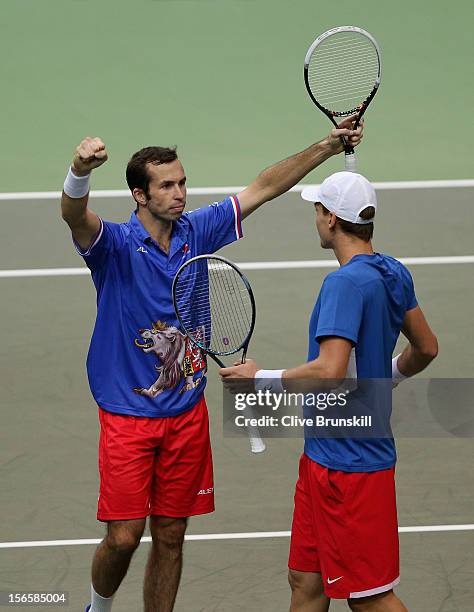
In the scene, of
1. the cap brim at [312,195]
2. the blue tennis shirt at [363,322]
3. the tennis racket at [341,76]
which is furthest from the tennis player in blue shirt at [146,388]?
the tennis racket at [341,76]

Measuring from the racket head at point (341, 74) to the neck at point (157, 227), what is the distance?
3.65ft

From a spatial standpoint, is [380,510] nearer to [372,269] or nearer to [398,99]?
[372,269]

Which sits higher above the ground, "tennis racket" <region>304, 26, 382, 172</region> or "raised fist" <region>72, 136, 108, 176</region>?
"tennis racket" <region>304, 26, 382, 172</region>

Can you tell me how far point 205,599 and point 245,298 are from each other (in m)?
2.10

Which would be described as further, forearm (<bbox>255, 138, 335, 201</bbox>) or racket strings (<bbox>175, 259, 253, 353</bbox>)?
forearm (<bbox>255, 138, 335, 201</bbox>)

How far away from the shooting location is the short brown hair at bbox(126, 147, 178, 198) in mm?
6070

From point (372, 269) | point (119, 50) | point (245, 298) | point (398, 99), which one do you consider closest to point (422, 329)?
point (372, 269)

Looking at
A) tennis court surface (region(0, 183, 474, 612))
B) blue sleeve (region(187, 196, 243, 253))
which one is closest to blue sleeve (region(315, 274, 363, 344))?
blue sleeve (region(187, 196, 243, 253))

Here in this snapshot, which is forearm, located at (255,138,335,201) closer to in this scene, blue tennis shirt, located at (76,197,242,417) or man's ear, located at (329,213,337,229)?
blue tennis shirt, located at (76,197,242,417)

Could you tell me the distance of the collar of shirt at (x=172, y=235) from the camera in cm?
607

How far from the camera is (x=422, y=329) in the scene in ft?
18.3

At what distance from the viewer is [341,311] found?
16.7ft

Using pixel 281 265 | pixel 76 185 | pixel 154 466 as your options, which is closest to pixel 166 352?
pixel 154 466

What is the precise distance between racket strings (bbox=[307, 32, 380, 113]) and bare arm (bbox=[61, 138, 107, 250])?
182 centimetres
